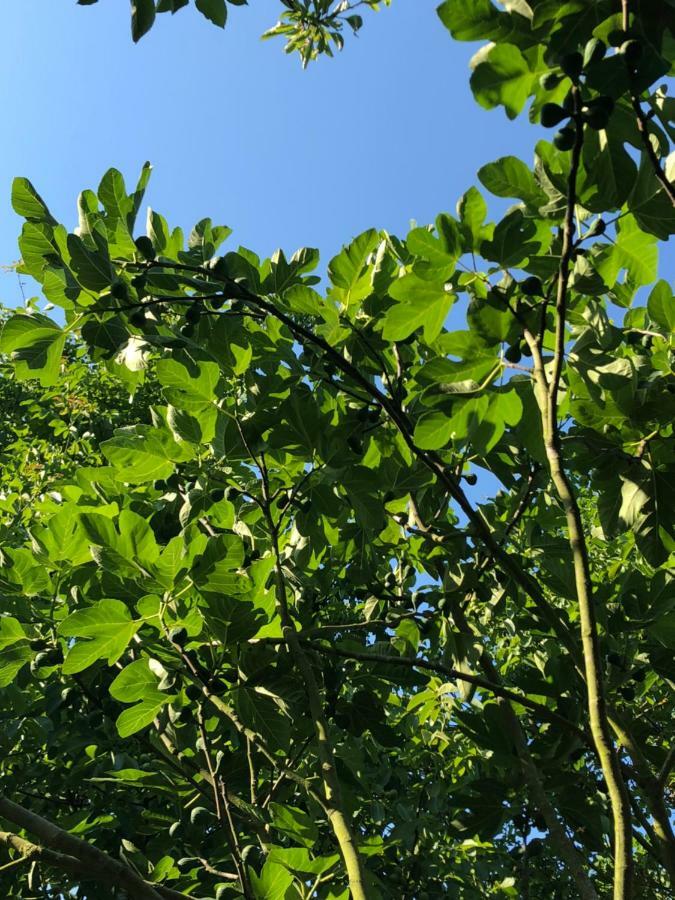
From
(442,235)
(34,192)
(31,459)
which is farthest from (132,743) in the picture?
(31,459)

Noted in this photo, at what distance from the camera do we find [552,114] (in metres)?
1.37

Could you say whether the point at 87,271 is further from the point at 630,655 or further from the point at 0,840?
the point at 630,655

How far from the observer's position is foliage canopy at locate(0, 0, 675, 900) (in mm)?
1514

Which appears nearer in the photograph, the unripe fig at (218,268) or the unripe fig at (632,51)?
the unripe fig at (632,51)

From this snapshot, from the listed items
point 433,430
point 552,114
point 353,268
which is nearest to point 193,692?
point 433,430

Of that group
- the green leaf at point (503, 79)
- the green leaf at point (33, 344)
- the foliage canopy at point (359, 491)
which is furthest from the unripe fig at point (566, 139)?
the green leaf at point (33, 344)

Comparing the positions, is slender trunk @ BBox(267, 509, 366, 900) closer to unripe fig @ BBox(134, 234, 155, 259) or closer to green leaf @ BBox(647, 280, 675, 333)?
unripe fig @ BBox(134, 234, 155, 259)

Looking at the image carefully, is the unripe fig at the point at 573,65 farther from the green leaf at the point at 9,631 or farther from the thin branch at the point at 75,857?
the green leaf at the point at 9,631

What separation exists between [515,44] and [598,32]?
0.17 meters

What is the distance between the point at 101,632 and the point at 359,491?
2.79 feet

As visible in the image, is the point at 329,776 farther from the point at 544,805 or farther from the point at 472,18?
the point at 472,18

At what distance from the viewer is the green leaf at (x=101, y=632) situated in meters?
1.90

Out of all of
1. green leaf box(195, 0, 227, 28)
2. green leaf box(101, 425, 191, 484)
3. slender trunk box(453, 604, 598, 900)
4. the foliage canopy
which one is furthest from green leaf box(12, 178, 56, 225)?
slender trunk box(453, 604, 598, 900)

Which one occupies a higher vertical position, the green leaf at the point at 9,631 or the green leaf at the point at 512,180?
the green leaf at the point at 512,180
